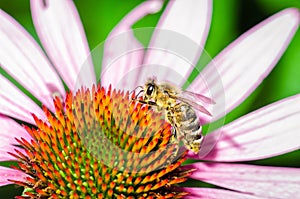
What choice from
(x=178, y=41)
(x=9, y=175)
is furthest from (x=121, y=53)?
(x=9, y=175)

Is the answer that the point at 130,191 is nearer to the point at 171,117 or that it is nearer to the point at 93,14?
the point at 171,117

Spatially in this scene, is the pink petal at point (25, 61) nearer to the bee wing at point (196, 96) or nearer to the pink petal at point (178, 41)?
the pink petal at point (178, 41)

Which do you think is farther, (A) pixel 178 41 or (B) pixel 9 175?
(A) pixel 178 41

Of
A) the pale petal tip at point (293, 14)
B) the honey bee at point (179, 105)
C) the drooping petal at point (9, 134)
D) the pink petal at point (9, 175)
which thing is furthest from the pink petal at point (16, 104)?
the pale petal tip at point (293, 14)

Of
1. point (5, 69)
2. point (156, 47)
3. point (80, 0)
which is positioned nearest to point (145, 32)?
point (156, 47)

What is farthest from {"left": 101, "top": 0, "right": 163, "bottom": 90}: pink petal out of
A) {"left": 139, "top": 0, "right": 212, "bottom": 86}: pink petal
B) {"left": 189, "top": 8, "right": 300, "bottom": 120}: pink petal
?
{"left": 189, "top": 8, "right": 300, "bottom": 120}: pink petal

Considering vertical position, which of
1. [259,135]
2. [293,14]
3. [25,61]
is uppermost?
[293,14]

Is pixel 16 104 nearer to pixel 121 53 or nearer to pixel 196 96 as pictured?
pixel 121 53
